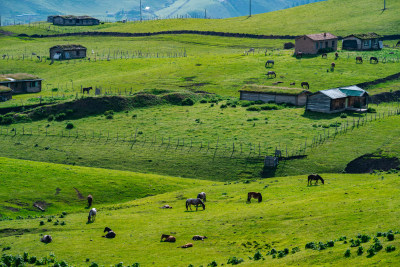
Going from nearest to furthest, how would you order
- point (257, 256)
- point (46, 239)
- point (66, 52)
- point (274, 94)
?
point (257, 256), point (46, 239), point (274, 94), point (66, 52)

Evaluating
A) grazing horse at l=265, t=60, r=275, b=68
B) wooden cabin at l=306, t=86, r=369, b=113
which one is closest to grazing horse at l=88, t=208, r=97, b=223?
wooden cabin at l=306, t=86, r=369, b=113

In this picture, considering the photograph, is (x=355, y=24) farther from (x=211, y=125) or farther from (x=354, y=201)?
(x=354, y=201)

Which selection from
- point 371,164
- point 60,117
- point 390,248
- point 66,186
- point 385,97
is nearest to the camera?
point 390,248

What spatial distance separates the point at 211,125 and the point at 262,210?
144ft

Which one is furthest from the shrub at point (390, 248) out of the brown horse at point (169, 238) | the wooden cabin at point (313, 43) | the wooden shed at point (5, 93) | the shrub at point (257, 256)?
the wooden cabin at point (313, 43)

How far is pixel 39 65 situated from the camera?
15838cm

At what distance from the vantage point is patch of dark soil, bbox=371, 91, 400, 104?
11025 cm

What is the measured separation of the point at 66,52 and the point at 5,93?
163 ft

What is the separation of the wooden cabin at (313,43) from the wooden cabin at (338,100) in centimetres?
4267

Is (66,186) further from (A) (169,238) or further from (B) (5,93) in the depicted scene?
(B) (5,93)

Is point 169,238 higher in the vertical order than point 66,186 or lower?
higher

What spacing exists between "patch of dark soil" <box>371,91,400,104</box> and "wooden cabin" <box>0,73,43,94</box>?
250 feet

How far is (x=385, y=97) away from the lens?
366 ft

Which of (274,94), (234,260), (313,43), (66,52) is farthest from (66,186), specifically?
(66,52)
